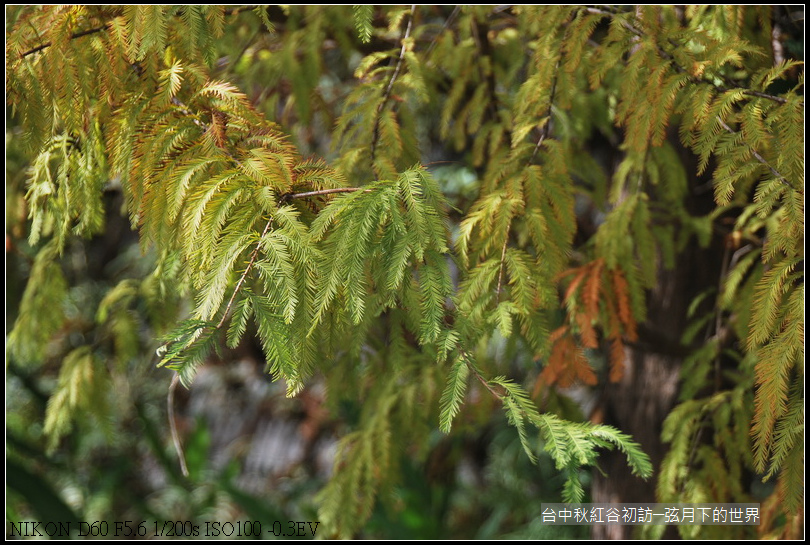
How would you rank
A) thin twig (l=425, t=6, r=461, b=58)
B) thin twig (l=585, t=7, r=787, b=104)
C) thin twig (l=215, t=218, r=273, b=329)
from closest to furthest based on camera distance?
thin twig (l=215, t=218, r=273, b=329) → thin twig (l=585, t=7, r=787, b=104) → thin twig (l=425, t=6, r=461, b=58)

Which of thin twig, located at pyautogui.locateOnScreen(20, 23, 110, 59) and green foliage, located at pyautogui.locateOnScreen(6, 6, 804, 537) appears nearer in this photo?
green foliage, located at pyautogui.locateOnScreen(6, 6, 804, 537)

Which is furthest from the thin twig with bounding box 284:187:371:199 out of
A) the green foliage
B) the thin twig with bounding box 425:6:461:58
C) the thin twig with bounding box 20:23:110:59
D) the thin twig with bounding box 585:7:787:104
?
the thin twig with bounding box 425:6:461:58

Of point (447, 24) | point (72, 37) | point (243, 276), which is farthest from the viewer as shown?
point (447, 24)

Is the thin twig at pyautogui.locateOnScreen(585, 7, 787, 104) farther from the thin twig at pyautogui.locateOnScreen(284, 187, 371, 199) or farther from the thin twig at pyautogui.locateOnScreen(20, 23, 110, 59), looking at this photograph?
the thin twig at pyautogui.locateOnScreen(20, 23, 110, 59)

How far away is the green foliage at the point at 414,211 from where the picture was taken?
92 centimetres

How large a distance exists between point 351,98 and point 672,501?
117cm

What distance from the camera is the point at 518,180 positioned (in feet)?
4.10

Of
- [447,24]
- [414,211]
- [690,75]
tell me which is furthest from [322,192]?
[447,24]

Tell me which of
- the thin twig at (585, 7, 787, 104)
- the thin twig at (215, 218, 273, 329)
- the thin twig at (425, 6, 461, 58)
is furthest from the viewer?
the thin twig at (425, 6, 461, 58)

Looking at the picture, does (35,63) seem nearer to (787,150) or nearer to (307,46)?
(307,46)

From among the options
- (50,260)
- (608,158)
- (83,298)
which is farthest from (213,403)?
(608,158)

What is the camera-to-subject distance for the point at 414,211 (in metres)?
0.94

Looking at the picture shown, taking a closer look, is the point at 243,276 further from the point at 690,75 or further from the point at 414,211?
the point at 690,75

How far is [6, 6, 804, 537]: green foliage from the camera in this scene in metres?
0.92
